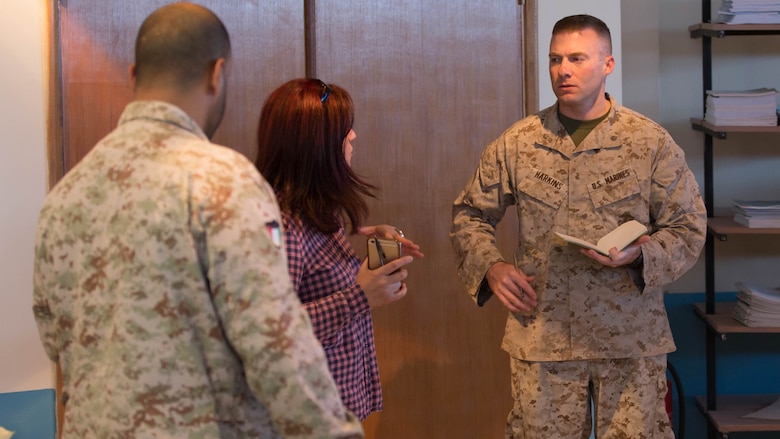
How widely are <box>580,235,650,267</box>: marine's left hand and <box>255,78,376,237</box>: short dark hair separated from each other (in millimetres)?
692

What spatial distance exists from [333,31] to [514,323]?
1157mm

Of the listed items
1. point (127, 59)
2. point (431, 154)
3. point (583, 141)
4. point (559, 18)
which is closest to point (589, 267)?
point (583, 141)

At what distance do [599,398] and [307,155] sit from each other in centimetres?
112

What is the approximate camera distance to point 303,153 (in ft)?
6.79

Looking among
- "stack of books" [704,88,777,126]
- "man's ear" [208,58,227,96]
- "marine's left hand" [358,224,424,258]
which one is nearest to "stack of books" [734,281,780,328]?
"stack of books" [704,88,777,126]

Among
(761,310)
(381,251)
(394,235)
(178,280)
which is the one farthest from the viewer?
(761,310)

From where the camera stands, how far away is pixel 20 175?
2818mm

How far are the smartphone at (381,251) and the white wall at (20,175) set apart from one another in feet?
4.10

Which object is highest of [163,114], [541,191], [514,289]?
[163,114]

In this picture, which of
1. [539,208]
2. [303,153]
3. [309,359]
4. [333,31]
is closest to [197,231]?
[309,359]

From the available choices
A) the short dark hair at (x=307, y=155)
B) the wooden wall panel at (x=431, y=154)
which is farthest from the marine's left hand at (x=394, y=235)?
the wooden wall panel at (x=431, y=154)

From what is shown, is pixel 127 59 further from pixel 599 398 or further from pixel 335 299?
pixel 599 398

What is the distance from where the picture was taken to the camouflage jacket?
2.58 meters

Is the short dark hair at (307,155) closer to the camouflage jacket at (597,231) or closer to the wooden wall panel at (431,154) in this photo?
the camouflage jacket at (597,231)
